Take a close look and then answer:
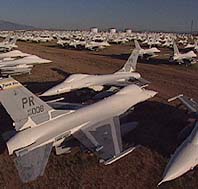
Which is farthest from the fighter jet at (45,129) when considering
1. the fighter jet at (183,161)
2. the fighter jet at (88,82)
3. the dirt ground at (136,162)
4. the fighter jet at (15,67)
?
the fighter jet at (15,67)

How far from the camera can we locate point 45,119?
17.0 meters

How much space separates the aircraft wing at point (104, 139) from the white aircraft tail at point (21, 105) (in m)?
2.57

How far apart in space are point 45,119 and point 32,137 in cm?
162

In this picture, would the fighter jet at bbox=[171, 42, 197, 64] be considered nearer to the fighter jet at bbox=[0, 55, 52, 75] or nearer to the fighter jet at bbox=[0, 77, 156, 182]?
the fighter jet at bbox=[0, 55, 52, 75]

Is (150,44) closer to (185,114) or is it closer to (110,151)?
(185,114)

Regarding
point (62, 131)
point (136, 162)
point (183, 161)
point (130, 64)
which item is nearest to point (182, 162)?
point (183, 161)

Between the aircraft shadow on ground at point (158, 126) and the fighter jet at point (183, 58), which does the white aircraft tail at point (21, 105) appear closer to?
the aircraft shadow on ground at point (158, 126)

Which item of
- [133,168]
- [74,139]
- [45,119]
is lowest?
[133,168]

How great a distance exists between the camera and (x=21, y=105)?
15969 mm

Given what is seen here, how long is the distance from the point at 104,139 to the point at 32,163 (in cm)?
496

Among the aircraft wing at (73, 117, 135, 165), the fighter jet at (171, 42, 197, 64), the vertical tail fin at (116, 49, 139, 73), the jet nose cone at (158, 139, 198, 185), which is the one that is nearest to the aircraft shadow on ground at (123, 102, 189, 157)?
the aircraft wing at (73, 117, 135, 165)

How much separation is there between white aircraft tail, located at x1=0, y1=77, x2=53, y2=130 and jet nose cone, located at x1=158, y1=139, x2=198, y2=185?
7522 mm

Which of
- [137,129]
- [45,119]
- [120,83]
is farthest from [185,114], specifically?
[45,119]

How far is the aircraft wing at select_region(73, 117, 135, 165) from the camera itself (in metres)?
16.1
